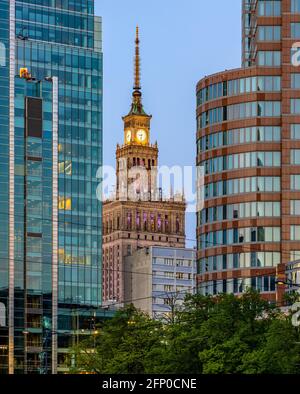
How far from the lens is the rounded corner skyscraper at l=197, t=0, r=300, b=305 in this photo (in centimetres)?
18912

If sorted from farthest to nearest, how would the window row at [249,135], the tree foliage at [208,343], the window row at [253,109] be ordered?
the window row at [249,135] < the window row at [253,109] < the tree foliage at [208,343]

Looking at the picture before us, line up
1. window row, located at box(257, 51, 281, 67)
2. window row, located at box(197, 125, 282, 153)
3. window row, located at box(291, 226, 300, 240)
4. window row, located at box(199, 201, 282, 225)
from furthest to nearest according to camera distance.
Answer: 1. window row, located at box(257, 51, 281, 67)
2. window row, located at box(197, 125, 282, 153)
3. window row, located at box(199, 201, 282, 225)
4. window row, located at box(291, 226, 300, 240)

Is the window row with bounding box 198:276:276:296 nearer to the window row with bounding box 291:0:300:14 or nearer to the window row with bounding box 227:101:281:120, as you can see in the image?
the window row with bounding box 227:101:281:120

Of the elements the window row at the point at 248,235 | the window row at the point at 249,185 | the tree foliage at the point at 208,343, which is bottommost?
the tree foliage at the point at 208,343

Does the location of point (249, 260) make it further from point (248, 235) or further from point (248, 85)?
point (248, 85)

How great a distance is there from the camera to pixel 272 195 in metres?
191

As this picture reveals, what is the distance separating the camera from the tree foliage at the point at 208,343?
96375mm

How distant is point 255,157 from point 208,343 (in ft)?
295

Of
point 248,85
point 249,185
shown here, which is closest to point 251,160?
point 249,185

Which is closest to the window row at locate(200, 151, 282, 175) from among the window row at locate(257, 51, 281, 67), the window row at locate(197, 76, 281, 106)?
the window row at locate(197, 76, 281, 106)

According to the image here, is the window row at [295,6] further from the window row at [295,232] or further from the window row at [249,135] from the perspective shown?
the window row at [295,232]

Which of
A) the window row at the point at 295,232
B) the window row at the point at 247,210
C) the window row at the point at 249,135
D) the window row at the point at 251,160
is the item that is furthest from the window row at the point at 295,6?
the window row at the point at 295,232

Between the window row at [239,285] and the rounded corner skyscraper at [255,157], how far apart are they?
8.1 inches

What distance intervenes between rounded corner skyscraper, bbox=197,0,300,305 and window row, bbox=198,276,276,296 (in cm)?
21
